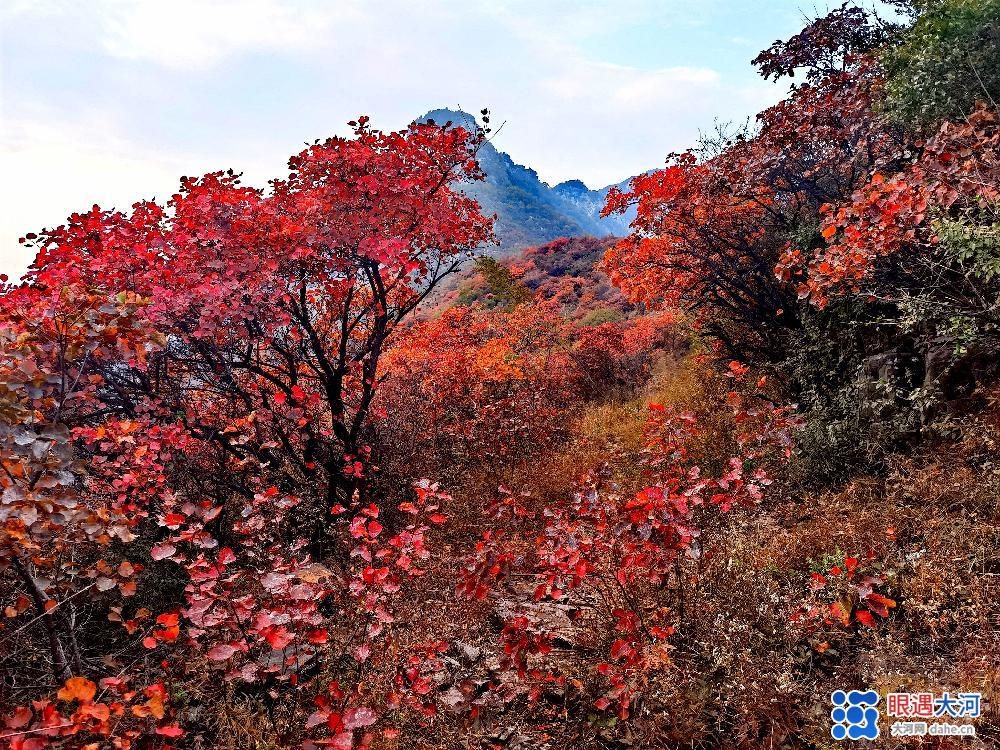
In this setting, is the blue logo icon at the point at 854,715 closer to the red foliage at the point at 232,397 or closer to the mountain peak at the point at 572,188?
the red foliage at the point at 232,397

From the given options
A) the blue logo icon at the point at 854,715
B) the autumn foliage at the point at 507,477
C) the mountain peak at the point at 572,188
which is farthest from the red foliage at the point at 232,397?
the mountain peak at the point at 572,188

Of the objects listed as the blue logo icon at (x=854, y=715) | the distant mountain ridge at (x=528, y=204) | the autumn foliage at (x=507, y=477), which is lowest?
the blue logo icon at (x=854, y=715)

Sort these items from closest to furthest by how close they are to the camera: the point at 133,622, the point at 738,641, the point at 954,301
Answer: the point at 133,622 < the point at 738,641 < the point at 954,301

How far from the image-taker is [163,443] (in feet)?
18.4

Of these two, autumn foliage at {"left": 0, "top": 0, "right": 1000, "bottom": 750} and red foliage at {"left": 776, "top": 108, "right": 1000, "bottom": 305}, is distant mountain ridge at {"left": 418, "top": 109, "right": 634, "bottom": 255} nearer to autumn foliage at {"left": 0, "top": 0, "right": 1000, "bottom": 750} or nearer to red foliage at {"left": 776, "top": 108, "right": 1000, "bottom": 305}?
autumn foliage at {"left": 0, "top": 0, "right": 1000, "bottom": 750}

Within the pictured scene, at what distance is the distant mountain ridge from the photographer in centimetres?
8119

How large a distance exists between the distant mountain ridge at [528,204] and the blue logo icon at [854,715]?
49.1 meters

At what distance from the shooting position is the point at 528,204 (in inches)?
3839

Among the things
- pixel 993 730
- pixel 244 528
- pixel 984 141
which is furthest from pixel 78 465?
pixel 984 141

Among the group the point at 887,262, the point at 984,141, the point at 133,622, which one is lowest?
the point at 133,622

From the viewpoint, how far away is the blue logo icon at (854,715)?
9.87ft

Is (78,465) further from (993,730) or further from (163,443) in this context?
(993,730)

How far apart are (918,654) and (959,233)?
10.3ft

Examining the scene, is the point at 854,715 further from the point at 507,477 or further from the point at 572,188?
the point at 572,188
